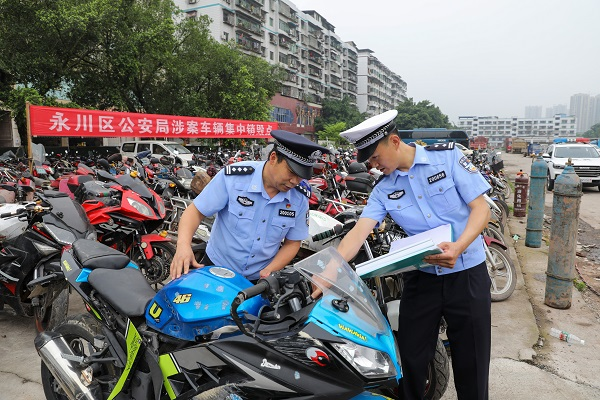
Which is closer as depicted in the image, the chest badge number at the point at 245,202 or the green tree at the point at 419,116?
the chest badge number at the point at 245,202

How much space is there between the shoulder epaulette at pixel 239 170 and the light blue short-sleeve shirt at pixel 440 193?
0.75 meters

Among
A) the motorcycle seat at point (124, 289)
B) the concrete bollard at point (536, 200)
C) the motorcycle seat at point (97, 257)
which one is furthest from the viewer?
the concrete bollard at point (536, 200)

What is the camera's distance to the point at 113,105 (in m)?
19.3

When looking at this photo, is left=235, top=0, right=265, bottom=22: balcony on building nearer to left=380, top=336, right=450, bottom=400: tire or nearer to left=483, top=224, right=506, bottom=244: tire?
left=483, top=224, right=506, bottom=244: tire

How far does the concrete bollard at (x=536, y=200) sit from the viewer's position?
19.9 ft

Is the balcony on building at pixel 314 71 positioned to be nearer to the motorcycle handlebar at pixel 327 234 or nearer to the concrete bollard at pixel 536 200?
the concrete bollard at pixel 536 200

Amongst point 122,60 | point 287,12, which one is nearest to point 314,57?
point 287,12

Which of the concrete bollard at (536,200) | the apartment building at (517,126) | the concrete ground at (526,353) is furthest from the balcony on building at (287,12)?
the apartment building at (517,126)

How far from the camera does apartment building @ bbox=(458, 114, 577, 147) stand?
13612 centimetres

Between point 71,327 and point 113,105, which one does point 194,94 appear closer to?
point 113,105

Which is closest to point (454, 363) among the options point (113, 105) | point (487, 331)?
point (487, 331)

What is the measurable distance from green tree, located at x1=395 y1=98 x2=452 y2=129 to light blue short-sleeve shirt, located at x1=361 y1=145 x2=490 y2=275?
69866 mm

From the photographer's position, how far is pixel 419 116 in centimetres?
7350

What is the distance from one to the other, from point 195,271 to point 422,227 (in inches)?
40.2
